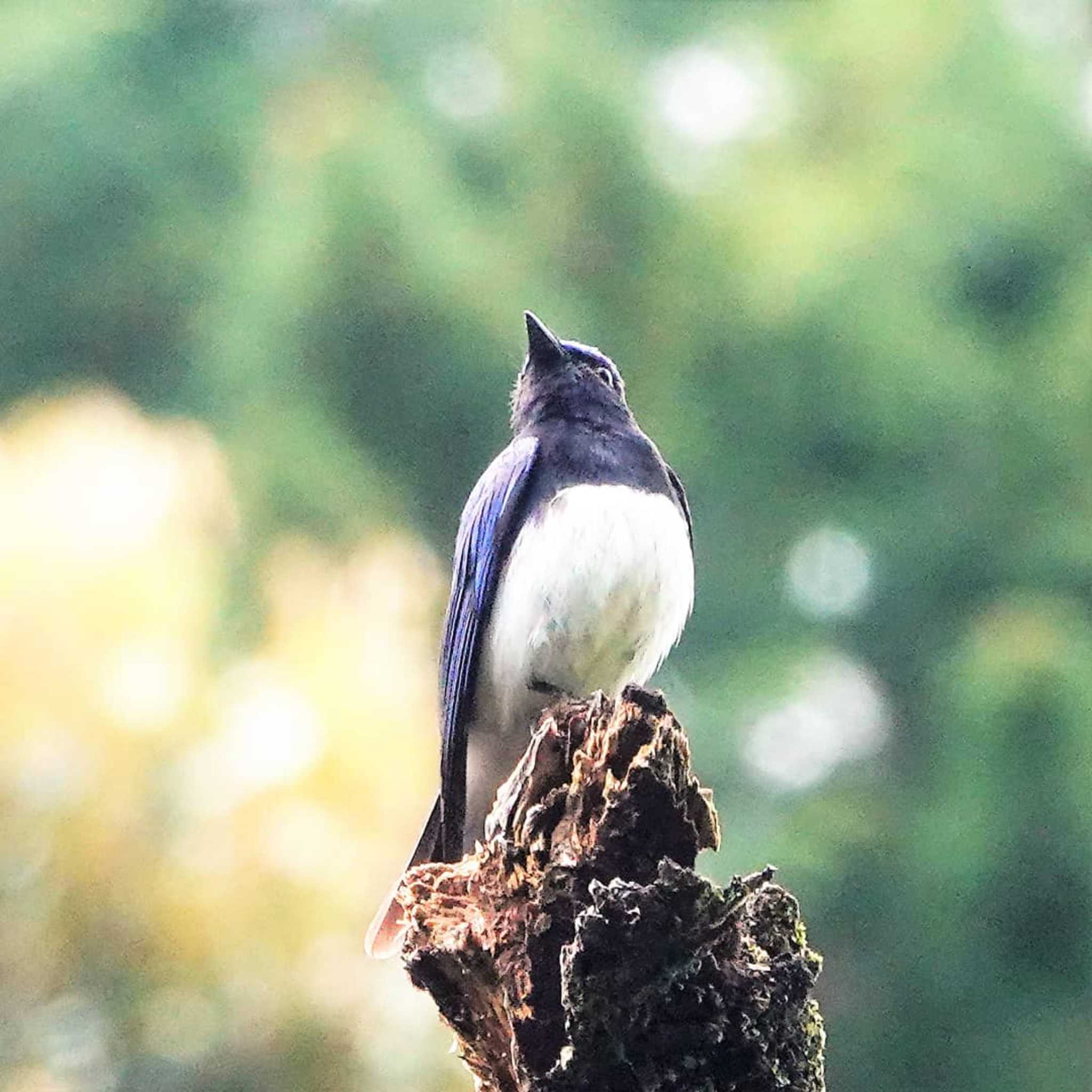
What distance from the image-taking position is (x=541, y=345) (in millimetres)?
3541

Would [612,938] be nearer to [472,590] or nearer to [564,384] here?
[472,590]

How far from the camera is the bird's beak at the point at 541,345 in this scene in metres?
3.52

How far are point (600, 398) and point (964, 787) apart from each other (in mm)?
2255

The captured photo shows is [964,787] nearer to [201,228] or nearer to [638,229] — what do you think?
[638,229]

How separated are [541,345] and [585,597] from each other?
2.53 feet

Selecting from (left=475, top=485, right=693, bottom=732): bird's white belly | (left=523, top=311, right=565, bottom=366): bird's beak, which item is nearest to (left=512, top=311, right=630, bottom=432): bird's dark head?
(left=523, top=311, right=565, bottom=366): bird's beak

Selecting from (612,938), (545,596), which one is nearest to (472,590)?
(545,596)

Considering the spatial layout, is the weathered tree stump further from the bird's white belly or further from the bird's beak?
the bird's beak

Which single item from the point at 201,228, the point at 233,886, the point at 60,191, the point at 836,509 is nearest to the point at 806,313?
the point at 836,509

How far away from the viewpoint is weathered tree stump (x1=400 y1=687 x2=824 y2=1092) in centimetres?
186

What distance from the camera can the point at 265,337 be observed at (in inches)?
227

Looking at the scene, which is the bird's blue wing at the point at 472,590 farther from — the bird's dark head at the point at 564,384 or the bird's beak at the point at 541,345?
the bird's beak at the point at 541,345

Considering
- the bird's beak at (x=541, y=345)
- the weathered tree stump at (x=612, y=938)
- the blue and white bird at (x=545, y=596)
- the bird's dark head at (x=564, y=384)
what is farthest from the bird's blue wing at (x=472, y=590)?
the weathered tree stump at (x=612, y=938)

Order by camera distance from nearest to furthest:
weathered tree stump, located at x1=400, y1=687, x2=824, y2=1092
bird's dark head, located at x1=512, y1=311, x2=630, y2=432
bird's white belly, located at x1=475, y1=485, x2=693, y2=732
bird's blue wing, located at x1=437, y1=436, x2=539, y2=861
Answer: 1. weathered tree stump, located at x1=400, y1=687, x2=824, y2=1092
2. bird's white belly, located at x1=475, y1=485, x2=693, y2=732
3. bird's blue wing, located at x1=437, y1=436, x2=539, y2=861
4. bird's dark head, located at x1=512, y1=311, x2=630, y2=432
